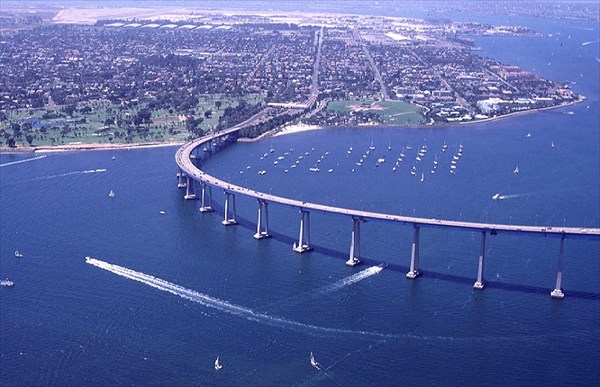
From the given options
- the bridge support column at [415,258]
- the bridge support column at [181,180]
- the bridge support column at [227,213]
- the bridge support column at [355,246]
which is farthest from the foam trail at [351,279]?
the bridge support column at [181,180]

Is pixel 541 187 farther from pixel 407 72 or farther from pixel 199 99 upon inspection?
pixel 407 72

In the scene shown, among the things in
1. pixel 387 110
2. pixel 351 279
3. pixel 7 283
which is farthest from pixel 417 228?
pixel 387 110

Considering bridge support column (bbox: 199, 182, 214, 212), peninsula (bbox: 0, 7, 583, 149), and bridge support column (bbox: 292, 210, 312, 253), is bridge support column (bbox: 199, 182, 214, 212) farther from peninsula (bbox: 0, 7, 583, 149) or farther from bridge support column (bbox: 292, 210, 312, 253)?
peninsula (bbox: 0, 7, 583, 149)

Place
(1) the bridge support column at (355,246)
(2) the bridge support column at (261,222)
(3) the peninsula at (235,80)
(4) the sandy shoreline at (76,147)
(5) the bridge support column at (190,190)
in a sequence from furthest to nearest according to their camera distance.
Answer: (3) the peninsula at (235,80) → (4) the sandy shoreline at (76,147) → (5) the bridge support column at (190,190) → (2) the bridge support column at (261,222) → (1) the bridge support column at (355,246)

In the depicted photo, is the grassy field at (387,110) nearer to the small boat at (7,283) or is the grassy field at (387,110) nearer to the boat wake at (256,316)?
the boat wake at (256,316)

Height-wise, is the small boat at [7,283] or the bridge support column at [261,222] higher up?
the bridge support column at [261,222]

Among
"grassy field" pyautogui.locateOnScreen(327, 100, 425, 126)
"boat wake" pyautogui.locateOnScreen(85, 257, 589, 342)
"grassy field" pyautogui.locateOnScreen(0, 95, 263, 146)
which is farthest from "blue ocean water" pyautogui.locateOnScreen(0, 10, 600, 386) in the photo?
"grassy field" pyautogui.locateOnScreen(327, 100, 425, 126)
